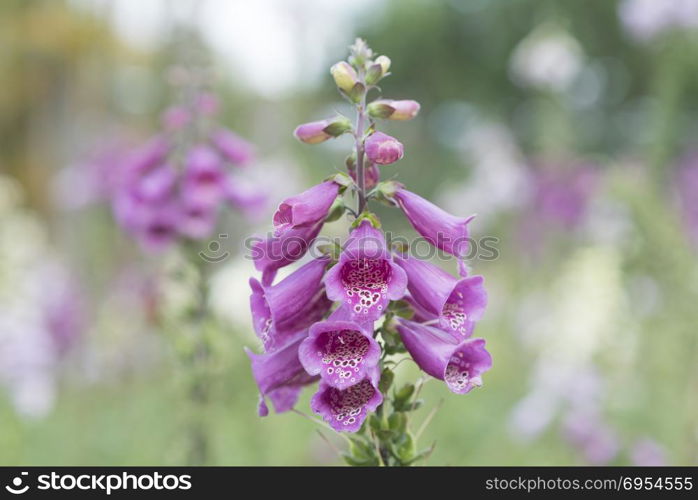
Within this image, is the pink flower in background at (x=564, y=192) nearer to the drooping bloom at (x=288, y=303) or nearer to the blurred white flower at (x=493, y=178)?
the blurred white flower at (x=493, y=178)

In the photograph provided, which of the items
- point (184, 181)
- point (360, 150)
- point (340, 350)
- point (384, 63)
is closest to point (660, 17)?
point (184, 181)

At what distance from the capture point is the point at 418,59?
2052cm

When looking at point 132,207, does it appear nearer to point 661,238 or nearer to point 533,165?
point 661,238

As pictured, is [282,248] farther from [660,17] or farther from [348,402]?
[660,17]

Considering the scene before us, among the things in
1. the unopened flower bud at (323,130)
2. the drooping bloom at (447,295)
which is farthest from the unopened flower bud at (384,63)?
the drooping bloom at (447,295)

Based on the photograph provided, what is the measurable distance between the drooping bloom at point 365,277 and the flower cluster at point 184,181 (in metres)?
1.61

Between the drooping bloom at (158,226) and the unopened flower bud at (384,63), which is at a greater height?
the drooping bloom at (158,226)

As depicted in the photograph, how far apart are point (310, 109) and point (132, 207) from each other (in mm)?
10328

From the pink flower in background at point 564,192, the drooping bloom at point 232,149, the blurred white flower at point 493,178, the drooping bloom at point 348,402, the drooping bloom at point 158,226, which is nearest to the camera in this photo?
the drooping bloom at point 348,402

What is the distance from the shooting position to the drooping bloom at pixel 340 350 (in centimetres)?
138

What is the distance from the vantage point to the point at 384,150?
1.42 metres

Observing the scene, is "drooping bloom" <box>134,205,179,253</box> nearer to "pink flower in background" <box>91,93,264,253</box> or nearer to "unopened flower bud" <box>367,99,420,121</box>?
"pink flower in background" <box>91,93,264,253</box>

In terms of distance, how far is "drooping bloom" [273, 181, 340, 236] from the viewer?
1.50 metres
